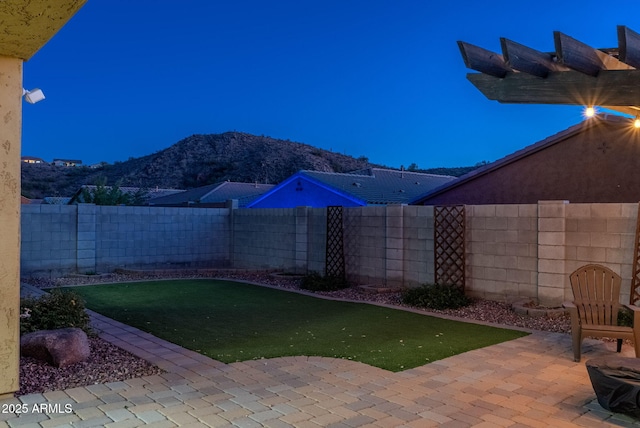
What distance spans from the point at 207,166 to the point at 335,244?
37529mm

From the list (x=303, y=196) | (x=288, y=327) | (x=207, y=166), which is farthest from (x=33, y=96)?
(x=207, y=166)

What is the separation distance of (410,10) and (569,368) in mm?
21392

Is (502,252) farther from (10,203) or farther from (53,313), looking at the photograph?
(10,203)

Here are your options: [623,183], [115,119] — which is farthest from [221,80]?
[623,183]

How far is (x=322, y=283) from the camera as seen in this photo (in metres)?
10.2

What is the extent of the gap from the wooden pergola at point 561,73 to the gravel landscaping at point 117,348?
3320 millimetres

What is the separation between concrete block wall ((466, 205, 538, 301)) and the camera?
7.84 meters

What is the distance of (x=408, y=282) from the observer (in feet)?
31.6

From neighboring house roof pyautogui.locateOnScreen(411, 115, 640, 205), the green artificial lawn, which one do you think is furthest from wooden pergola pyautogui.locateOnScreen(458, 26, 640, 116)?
neighboring house roof pyautogui.locateOnScreen(411, 115, 640, 205)

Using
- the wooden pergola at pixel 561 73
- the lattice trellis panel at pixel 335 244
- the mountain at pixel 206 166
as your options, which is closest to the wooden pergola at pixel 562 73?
the wooden pergola at pixel 561 73

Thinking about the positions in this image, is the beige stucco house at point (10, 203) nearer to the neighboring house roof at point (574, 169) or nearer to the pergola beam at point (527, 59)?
the pergola beam at point (527, 59)

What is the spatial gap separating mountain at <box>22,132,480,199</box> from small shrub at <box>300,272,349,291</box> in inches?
1187

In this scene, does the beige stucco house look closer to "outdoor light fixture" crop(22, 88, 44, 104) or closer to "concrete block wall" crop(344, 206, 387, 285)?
"outdoor light fixture" crop(22, 88, 44, 104)

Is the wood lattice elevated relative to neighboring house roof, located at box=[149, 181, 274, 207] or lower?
lower
